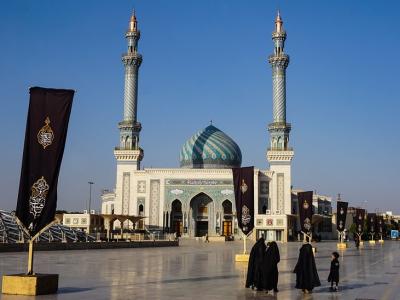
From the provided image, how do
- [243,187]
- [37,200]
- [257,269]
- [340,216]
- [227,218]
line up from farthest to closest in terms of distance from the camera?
→ 1. [227,218]
2. [340,216]
3. [243,187]
4. [257,269]
5. [37,200]

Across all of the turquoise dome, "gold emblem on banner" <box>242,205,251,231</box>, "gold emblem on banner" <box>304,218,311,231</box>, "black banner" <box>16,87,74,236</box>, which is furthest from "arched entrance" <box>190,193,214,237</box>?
"black banner" <box>16,87,74,236</box>

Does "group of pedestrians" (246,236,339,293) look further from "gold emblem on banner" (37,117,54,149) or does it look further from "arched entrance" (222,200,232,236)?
"arched entrance" (222,200,232,236)

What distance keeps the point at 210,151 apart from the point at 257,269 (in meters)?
49.7

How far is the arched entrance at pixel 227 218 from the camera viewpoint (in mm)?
55656

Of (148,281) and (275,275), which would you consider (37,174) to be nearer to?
(148,281)

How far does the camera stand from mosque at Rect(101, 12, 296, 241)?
183 feet


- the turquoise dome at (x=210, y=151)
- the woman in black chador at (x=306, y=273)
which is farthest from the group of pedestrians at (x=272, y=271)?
the turquoise dome at (x=210, y=151)

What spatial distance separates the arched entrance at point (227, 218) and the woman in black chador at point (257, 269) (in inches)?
1765

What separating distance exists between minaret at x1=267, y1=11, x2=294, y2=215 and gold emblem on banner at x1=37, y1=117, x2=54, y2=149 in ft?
153

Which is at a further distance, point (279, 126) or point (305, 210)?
point (279, 126)

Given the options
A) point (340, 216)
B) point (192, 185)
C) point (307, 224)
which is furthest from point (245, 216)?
point (192, 185)

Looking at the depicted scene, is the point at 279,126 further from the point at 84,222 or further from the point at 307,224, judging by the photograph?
the point at 307,224

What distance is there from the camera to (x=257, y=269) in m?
10.6

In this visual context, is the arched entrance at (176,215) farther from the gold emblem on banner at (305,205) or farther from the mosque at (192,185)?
the gold emblem on banner at (305,205)
